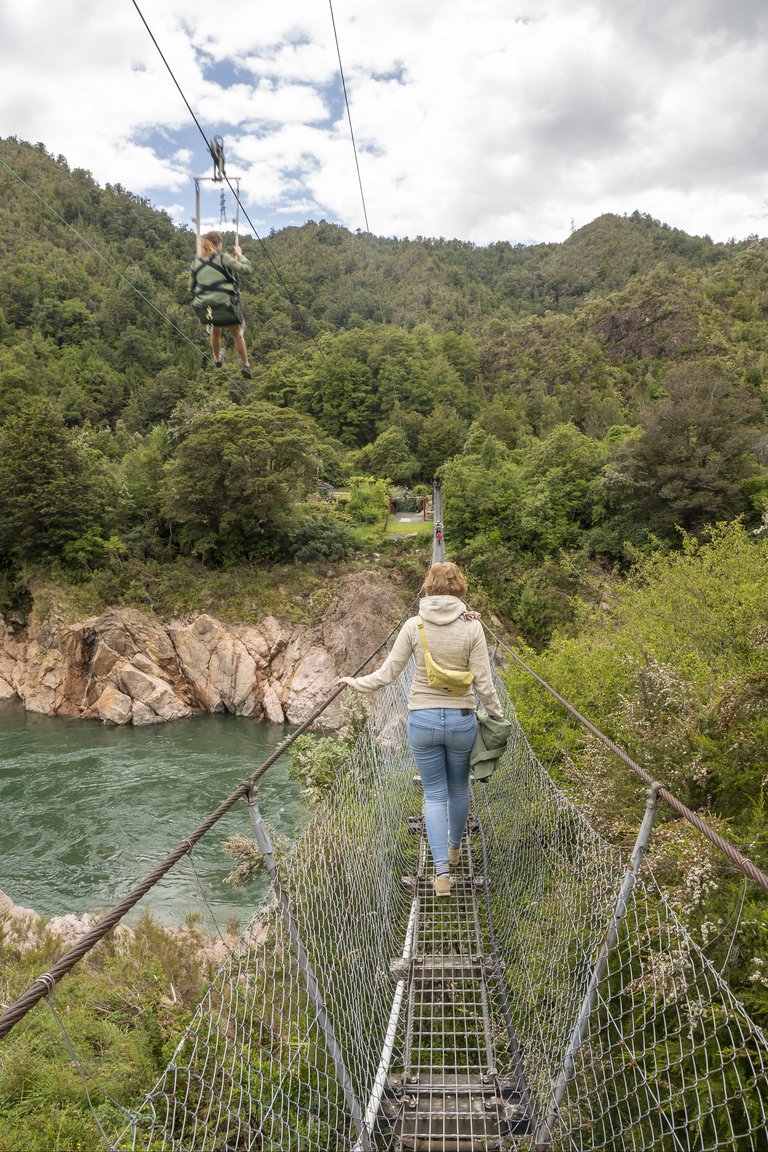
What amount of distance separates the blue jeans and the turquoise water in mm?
2735

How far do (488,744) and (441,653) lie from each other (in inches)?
19.9

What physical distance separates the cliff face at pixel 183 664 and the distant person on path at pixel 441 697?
11.1 meters

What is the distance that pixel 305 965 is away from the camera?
1.41 metres

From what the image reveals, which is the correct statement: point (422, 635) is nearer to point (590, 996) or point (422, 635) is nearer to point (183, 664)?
point (590, 996)

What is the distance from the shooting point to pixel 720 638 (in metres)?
5.11

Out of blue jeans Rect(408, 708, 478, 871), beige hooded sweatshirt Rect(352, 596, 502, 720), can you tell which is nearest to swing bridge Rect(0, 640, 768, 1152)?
blue jeans Rect(408, 708, 478, 871)

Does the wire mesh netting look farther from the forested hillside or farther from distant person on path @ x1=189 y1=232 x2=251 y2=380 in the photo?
distant person on path @ x1=189 y1=232 x2=251 y2=380

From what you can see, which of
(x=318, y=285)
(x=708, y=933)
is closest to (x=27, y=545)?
(x=708, y=933)

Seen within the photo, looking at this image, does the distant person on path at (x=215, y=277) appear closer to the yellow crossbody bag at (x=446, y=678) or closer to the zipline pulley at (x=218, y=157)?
the zipline pulley at (x=218, y=157)

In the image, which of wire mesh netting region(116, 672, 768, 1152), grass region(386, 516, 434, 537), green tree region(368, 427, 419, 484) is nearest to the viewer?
wire mesh netting region(116, 672, 768, 1152)

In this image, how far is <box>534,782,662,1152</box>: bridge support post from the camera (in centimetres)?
138

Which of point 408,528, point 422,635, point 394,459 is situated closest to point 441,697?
point 422,635

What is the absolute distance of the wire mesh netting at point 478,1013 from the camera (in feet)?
4.78

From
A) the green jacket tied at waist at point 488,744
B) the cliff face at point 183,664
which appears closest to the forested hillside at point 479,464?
the green jacket tied at waist at point 488,744
